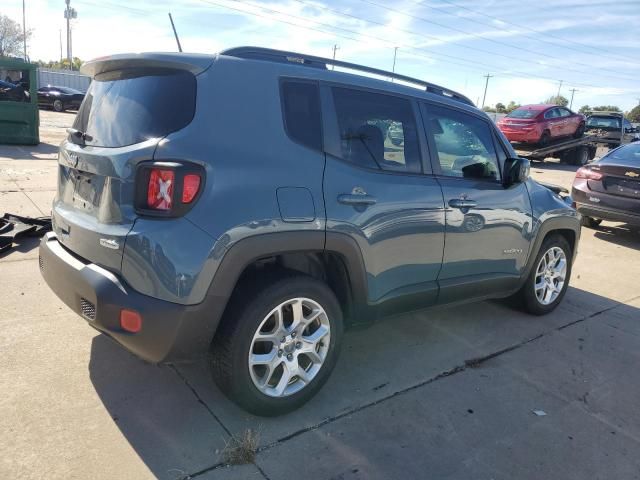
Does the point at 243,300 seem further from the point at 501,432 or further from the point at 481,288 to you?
the point at 481,288

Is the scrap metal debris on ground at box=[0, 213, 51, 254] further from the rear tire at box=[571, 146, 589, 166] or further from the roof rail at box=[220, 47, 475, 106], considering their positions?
the rear tire at box=[571, 146, 589, 166]

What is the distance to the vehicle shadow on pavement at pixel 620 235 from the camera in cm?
810

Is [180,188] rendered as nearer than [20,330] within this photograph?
Yes

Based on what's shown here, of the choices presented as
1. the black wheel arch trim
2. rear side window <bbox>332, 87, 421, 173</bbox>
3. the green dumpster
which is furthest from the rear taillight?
the green dumpster

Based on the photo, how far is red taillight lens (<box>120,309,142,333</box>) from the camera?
2375 millimetres

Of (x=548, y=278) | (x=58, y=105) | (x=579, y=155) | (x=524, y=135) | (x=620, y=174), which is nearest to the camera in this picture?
(x=548, y=278)

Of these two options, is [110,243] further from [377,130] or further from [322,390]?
[377,130]

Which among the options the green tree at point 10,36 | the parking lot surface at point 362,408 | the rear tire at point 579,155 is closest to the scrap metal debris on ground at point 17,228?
the parking lot surface at point 362,408

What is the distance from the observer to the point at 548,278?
15.5 ft

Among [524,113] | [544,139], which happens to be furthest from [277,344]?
[544,139]

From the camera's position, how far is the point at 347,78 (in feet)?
10.1

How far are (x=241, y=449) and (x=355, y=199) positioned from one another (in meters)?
1.45

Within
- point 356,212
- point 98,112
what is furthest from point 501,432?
point 98,112

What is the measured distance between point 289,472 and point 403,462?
592 millimetres
